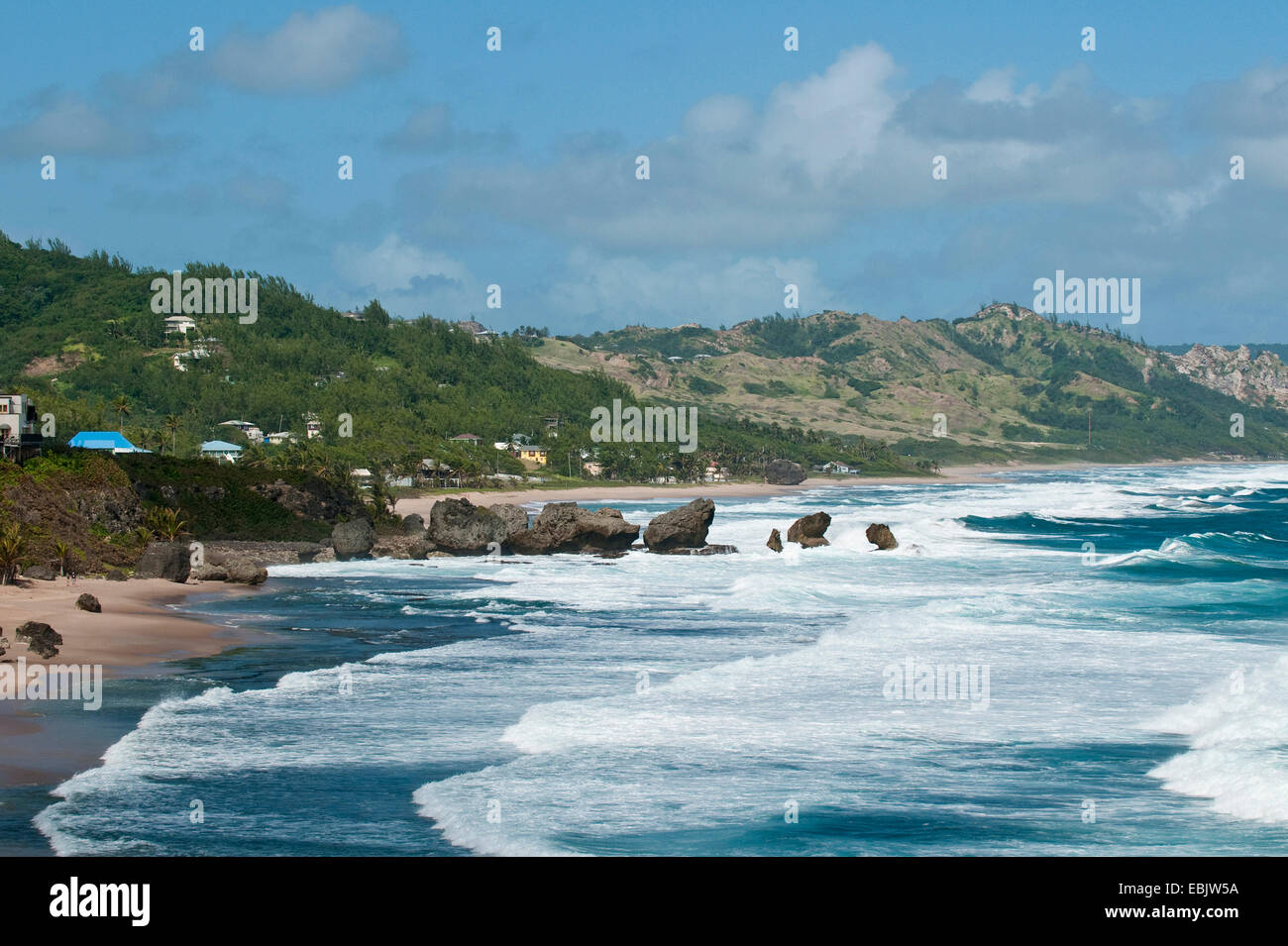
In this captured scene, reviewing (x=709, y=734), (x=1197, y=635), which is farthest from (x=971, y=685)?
(x=1197, y=635)

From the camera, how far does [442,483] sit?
132m

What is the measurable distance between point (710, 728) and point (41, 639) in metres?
16.6

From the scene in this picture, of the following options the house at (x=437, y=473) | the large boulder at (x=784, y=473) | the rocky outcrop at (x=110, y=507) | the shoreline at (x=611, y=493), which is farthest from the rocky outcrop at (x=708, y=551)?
the large boulder at (x=784, y=473)

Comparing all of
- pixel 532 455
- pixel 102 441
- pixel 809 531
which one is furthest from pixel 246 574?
pixel 532 455

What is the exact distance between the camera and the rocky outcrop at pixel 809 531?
236 feet

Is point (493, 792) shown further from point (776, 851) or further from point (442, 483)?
point (442, 483)

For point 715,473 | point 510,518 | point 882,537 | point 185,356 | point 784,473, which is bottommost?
point 882,537

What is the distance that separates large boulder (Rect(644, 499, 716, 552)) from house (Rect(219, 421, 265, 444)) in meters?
94.5

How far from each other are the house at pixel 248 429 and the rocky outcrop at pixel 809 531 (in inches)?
3759

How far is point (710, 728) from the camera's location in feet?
76.2

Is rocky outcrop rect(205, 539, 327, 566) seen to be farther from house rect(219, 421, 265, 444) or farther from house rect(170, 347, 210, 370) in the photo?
house rect(170, 347, 210, 370)

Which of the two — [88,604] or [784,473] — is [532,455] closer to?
[784,473]

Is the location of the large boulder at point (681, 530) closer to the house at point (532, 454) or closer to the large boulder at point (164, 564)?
the large boulder at point (164, 564)
